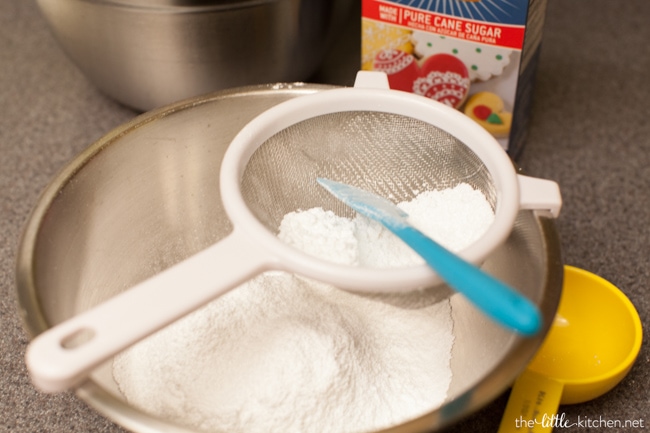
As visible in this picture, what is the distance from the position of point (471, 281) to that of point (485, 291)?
0.6 inches

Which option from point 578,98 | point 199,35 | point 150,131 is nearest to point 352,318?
point 150,131

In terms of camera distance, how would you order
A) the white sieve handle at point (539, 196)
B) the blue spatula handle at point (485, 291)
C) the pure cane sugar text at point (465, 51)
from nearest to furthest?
the blue spatula handle at point (485, 291) → the white sieve handle at point (539, 196) → the pure cane sugar text at point (465, 51)

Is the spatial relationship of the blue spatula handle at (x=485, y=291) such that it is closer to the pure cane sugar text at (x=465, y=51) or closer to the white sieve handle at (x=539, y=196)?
the white sieve handle at (x=539, y=196)

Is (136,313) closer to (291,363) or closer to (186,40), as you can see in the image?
(291,363)

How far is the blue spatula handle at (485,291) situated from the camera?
39 cm

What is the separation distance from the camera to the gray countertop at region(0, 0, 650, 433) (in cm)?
61

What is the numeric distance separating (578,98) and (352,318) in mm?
537

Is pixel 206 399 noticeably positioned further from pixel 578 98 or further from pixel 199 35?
pixel 578 98

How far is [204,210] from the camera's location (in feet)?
2.24

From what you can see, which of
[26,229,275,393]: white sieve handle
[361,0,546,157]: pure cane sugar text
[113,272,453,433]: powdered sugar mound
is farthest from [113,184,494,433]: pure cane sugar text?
[361,0,546,157]: pure cane sugar text

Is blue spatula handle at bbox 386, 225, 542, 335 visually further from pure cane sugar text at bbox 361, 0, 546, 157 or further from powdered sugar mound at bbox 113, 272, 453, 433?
pure cane sugar text at bbox 361, 0, 546, 157

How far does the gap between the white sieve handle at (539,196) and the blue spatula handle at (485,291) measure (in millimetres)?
91

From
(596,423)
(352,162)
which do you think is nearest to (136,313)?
(352,162)

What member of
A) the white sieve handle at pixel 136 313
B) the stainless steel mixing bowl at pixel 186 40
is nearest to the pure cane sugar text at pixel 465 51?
the stainless steel mixing bowl at pixel 186 40
